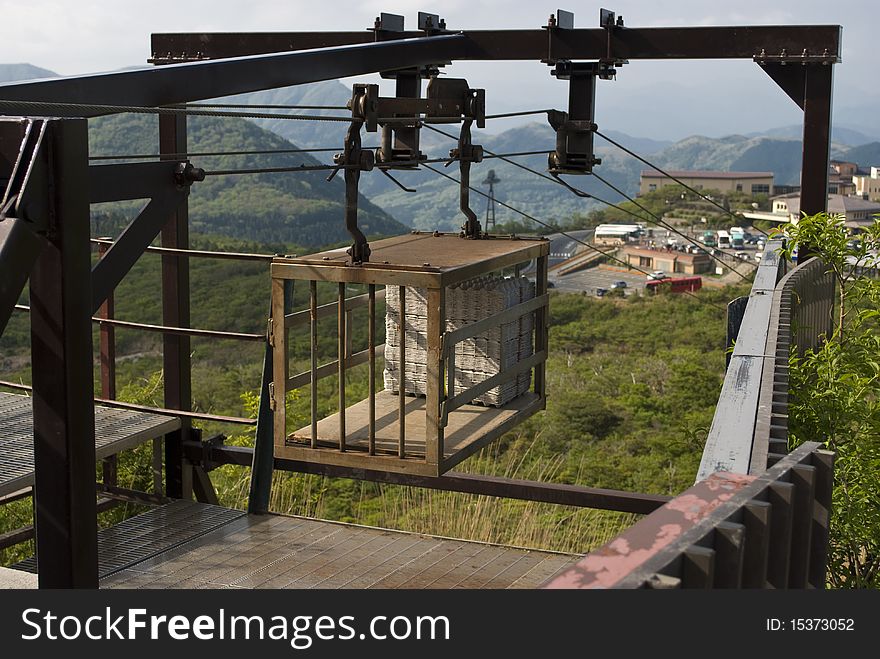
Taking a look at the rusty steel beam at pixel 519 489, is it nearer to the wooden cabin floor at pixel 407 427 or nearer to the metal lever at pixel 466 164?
the wooden cabin floor at pixel 407 427

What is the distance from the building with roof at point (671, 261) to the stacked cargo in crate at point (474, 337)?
43230mm

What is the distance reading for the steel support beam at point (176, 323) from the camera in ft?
19.7

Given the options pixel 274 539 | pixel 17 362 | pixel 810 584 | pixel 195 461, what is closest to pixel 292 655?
pixel 810 584

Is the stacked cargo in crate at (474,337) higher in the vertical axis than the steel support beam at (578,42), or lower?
lower

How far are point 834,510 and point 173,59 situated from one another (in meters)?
4.26

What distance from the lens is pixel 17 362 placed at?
35344 millimetres

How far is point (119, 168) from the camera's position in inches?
120

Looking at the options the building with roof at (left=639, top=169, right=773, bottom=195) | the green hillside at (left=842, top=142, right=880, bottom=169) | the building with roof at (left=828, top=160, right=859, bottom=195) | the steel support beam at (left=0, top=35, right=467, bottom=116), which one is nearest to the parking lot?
the building with roof at (left=639, top=169, right=773, bottom=195)

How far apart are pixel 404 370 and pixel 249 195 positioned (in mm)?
60344

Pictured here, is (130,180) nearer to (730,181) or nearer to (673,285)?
(673,285)

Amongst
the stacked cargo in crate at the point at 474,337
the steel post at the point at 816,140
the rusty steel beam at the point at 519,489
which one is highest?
the steel post at the point at 816,140

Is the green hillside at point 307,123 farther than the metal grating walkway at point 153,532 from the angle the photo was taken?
→ Yes

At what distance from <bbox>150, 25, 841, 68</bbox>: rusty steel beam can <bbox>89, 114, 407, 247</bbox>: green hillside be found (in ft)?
159

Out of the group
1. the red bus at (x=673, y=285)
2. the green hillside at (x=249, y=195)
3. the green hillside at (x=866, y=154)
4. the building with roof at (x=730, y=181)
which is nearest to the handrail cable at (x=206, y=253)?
the red bus at (x=673, y=285)
